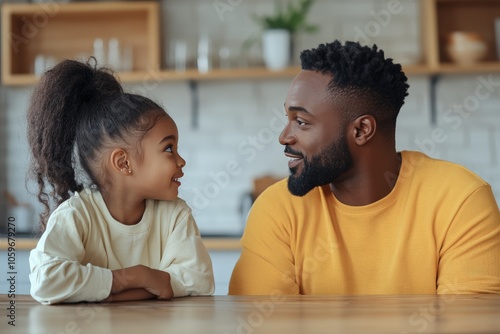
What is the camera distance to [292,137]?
5.82ft

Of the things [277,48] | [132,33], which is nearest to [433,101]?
[277,48]

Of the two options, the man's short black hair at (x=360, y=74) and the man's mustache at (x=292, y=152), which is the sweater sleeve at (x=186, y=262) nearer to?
the man's mustache at (x=292, y=152)

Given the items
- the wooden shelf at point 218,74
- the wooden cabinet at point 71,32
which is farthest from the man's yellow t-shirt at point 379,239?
the wooden cabinet at point 71,32

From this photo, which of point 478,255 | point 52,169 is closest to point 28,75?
point 52,169

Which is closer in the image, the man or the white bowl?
the man

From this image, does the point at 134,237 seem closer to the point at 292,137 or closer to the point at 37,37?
the point at 292,137

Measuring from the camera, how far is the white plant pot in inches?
154

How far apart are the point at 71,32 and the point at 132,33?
36 cm

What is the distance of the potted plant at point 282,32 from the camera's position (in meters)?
3.90

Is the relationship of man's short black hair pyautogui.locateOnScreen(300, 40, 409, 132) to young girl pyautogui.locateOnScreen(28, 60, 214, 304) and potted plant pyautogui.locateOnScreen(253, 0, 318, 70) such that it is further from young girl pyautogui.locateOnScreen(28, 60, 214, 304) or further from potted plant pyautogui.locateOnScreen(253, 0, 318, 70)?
potted plant pyautogui.locateOnScreen(253, 0, 318, 70)

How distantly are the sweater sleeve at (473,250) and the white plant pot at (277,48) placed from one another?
2.28 meters

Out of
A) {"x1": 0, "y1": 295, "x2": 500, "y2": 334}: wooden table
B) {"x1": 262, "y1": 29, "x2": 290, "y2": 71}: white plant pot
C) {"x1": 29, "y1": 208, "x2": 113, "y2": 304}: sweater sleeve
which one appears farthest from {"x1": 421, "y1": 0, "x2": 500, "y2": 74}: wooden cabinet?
{"x1": 29, "y1": 208, "x2": 113, "y2": 304}: sweater sleeve

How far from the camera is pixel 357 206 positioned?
182cm

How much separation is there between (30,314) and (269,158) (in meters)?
3.01
